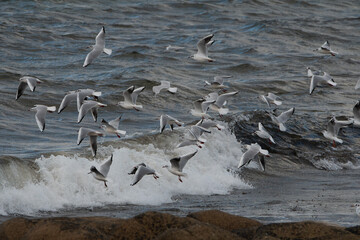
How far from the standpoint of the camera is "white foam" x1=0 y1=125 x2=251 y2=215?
1060 centimetres

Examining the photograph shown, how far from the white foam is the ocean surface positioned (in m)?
0.03

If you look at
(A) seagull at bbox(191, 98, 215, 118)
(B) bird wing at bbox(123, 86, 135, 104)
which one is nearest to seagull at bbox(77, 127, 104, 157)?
(B) bird wing at bbox(123, 86, 135, 104)

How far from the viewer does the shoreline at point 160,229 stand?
6.29m

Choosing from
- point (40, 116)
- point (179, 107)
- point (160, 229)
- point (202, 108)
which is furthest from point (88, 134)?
point (179, 107)

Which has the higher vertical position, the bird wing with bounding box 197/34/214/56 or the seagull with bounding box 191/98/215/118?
the bird wing with bounding box 197/34/214/56

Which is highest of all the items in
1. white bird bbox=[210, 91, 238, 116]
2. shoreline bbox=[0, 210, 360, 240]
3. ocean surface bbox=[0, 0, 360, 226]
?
shoreline bbox=[0, 210, 360, 240]

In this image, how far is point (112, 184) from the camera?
1156 centimetres

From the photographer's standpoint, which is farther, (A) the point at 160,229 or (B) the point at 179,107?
(B) the point at 179,107

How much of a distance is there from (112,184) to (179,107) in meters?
6.72

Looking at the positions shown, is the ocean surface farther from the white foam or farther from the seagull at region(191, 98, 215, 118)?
the seagull at region(191, 98, 215, 118)

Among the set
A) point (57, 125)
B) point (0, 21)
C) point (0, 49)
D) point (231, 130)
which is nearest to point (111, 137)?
point (57, 125)

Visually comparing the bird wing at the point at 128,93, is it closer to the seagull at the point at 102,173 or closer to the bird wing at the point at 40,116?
the bird wing at the point at 40,116

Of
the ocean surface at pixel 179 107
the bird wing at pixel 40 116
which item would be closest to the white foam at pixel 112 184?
the ocean surface at pixel 179 107

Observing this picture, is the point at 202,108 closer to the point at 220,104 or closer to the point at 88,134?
the point at 220,104
